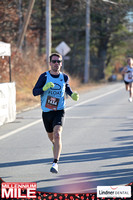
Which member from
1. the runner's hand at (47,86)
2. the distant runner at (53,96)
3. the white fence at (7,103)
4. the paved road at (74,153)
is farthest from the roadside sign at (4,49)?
the runner's hand at (47,86)

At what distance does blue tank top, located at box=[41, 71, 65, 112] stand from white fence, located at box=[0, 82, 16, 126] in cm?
527

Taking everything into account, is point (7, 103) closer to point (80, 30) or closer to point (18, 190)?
point (18, 190)

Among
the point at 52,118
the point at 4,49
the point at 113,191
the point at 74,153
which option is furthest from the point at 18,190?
the point at 4,49

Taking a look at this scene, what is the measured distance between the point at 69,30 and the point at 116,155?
38.2 meters

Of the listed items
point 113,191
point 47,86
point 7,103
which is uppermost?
point 7,103

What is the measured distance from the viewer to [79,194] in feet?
20.4

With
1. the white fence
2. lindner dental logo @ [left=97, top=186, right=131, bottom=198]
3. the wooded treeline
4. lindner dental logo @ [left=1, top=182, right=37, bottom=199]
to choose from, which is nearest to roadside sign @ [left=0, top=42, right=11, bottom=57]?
the white fence

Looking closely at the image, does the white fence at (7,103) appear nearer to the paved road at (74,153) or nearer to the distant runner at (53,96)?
the paved road at (74,153)

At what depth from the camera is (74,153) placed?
355 inches

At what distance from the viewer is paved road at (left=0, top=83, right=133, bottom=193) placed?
694 centimetres

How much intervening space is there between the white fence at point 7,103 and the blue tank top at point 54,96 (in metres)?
5.27

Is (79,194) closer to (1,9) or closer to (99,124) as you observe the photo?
(99,124)

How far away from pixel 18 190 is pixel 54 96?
1880mm

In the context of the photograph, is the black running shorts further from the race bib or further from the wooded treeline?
the wooded treeline
